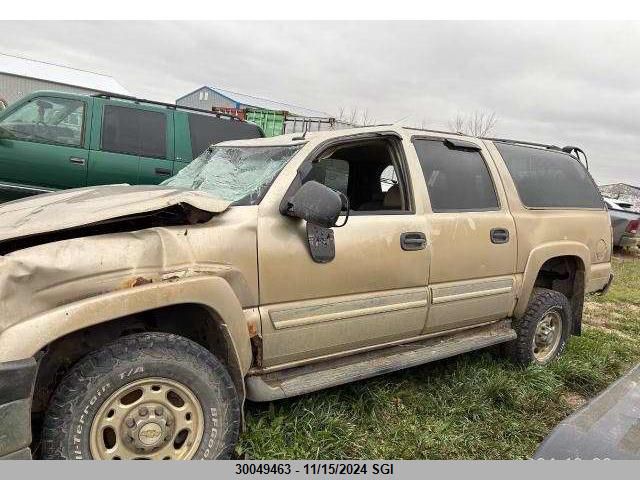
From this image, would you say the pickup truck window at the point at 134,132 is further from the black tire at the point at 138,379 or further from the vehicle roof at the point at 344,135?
the black tire at the point at 138,379

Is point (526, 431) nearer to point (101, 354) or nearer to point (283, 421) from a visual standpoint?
point (283, 421)

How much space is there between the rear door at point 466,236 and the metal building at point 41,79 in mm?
25302

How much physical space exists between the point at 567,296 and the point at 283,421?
286cm

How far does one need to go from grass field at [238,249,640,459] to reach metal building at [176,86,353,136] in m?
2.25

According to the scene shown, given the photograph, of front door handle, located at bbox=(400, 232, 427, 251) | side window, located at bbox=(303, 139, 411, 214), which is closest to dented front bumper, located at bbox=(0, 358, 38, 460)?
side window, located at bbox=(303, 139, 411, 214)

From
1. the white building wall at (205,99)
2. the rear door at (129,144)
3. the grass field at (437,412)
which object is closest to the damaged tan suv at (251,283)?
the grass field at (437,412)

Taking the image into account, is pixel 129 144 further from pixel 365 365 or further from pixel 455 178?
pixel 365 365

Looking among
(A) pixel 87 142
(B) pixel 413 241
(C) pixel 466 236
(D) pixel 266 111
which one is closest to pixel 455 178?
(C) pixel 466 236

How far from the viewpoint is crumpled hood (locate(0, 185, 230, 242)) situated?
2.18 metres

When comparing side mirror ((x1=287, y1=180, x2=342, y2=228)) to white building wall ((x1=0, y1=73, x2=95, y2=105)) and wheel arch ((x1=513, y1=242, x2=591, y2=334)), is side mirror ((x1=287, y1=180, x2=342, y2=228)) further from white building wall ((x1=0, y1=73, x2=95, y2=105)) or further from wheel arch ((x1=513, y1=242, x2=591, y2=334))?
Answer: white building wall ((x1=0, y1=73, x2=95, y2=105))

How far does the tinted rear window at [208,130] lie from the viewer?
24.2 feet

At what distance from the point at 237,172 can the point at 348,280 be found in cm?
98

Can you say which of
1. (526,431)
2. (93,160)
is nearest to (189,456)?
(526,431)

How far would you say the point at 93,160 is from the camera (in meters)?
6.62
